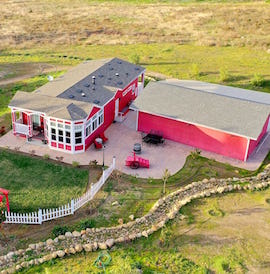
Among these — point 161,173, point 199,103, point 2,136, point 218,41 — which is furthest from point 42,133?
point 218,41

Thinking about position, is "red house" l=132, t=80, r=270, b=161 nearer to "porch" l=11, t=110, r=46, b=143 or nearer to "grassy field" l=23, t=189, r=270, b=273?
"grassy field" l=23, t=189, r=270, b=273

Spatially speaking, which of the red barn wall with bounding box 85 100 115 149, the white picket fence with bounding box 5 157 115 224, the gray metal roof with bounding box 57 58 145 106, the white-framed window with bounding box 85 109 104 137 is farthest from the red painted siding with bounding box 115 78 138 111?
the white picket fence with bounding box 5 157 115 224

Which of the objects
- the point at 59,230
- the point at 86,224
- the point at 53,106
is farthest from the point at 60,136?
the point at 59,230

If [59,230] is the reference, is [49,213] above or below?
above

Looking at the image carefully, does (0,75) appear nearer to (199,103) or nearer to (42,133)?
(42,133)

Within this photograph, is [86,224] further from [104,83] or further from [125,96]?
[125,96]

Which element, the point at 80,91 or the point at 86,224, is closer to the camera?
the point at 86,224

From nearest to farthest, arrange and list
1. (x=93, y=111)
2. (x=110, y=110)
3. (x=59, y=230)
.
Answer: (x=59, y=230) → (x=93, y=111) → (x=110, y=110)
